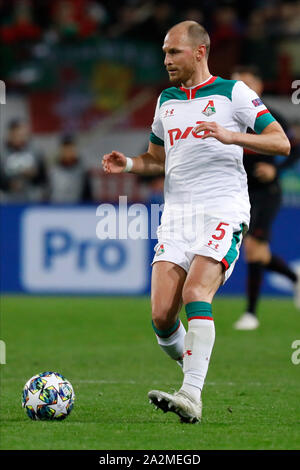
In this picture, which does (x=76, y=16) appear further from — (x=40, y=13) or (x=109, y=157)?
(x=109, y=157)

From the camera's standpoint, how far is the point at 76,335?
33.2ft

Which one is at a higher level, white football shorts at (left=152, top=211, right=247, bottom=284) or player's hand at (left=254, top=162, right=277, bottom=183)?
player's hand at (left=254, top=162, right=277, bottom=183)

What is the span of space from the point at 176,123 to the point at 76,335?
15.0 ft

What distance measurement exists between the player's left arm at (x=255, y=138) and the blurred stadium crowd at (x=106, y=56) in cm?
1140

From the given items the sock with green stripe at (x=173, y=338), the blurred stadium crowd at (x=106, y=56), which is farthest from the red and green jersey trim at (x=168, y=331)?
the blurred stadium crowd at (x=106, y=56)

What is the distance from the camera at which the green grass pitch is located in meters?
5.00

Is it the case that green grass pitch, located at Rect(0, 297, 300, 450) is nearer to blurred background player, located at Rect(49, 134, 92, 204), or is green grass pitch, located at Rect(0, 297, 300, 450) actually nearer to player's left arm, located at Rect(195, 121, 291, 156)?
player's left arm, located at Rect(195, 121, 291, 156)

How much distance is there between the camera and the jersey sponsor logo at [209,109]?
5844mm

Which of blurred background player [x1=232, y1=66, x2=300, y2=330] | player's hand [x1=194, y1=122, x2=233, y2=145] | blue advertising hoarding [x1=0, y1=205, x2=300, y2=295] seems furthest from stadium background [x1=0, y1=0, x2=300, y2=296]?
player's hand [x1=194, y1=122, x2=233, y2=145]

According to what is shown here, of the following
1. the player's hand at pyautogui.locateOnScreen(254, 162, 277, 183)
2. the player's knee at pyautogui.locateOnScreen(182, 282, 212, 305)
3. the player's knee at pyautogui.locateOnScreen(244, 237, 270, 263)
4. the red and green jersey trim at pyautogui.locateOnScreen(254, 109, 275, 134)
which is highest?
the red and green jersey trim at pyautogui.locateOnScreen(254, 109, 275, 134)

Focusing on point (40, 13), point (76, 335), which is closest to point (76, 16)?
point (40, 13)

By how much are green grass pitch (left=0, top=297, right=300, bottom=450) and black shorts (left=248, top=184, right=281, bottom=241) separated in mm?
A: 997

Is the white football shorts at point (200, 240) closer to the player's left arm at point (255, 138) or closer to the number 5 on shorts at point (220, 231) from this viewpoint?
the number 5 on shorts at point (220, 231)

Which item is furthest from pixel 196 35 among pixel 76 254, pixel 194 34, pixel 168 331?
pixel 76 254
